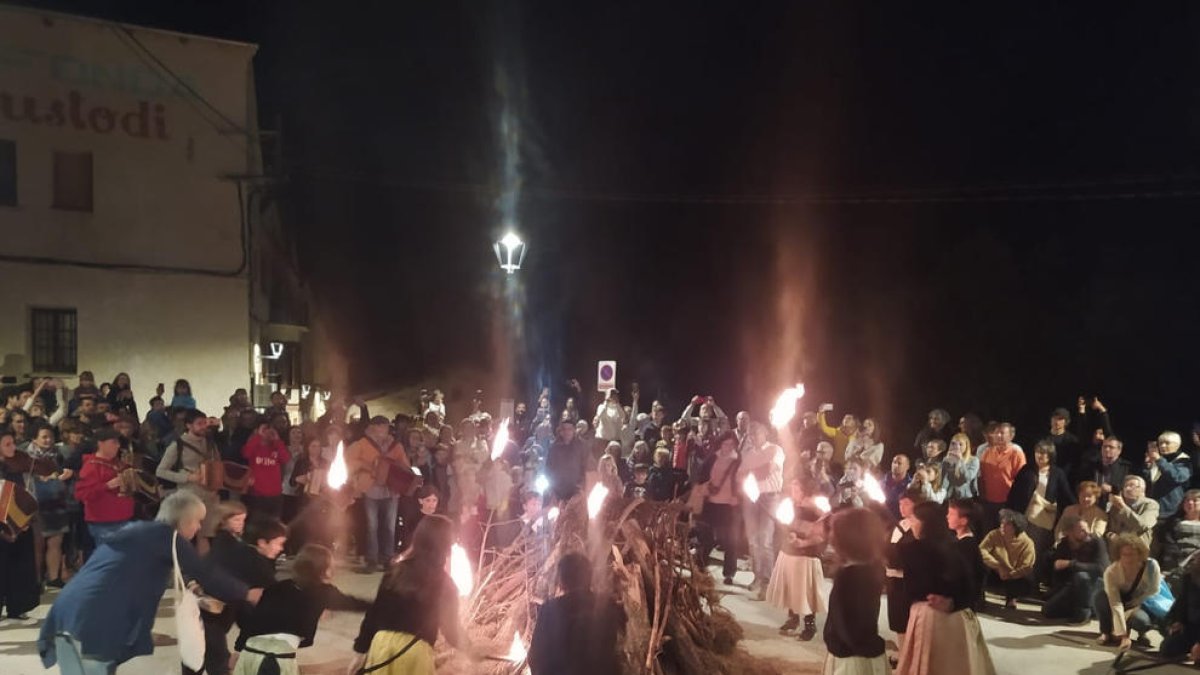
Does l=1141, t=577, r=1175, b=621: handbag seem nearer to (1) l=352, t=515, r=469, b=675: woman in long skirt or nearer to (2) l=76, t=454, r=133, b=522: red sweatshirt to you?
(1) l=352, t=515, r=469, b=675: woman in long skirt

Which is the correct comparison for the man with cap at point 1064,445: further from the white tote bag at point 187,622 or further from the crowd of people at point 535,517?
the white tote bag at point 187,622

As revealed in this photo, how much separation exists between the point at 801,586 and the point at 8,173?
16.9 metres

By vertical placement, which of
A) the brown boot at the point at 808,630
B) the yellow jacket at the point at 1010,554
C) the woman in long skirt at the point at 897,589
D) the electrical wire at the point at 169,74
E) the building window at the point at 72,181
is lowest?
the brown boot at the point at 808,630

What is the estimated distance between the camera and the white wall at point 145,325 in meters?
17.2

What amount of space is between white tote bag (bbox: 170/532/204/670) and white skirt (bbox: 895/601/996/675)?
463 centimetres

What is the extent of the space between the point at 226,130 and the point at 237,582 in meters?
15.7

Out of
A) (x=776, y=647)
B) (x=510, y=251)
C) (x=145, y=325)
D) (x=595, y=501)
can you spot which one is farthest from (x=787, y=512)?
(x=145, y=325)

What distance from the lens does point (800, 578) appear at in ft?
27.6

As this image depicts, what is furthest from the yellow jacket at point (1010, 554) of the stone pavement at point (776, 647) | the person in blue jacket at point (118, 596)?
the person in blue jacket at point (118, 596)

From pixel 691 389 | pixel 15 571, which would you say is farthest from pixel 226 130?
pixel 691 389

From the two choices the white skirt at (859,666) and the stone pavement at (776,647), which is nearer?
the white skirt at (859,666)

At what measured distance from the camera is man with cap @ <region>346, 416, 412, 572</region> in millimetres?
10891

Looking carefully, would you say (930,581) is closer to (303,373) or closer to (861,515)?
(861,515)

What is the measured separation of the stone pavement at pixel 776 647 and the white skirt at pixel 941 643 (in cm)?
171
